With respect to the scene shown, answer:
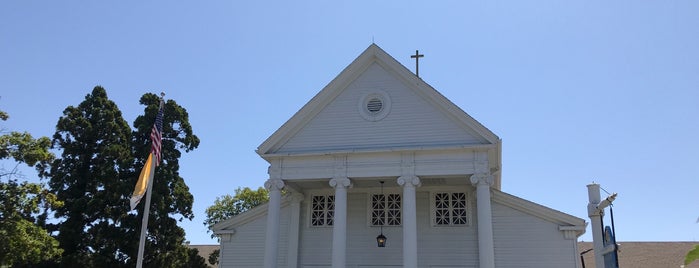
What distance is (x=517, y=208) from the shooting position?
16969mm

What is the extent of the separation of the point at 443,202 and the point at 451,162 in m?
2.21

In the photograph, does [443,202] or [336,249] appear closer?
[336,249]

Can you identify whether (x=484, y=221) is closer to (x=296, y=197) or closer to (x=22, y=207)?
(x=296, y=197)

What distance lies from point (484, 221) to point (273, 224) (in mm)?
6376

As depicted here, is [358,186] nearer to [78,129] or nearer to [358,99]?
[358,99]

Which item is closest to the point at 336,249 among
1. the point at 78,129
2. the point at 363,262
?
the point at 363,262

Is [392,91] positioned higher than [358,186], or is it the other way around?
[392,91]

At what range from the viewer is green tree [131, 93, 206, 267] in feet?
83.6

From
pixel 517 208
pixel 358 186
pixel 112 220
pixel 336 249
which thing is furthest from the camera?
pixel 112 220

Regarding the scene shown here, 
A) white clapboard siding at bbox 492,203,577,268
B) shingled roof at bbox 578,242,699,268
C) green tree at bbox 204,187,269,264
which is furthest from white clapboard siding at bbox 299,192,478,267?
green tree at bbox 204,187,269,264

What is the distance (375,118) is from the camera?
17.3m

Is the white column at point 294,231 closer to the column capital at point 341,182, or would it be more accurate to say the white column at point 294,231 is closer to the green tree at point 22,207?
the column capital at point 341,182

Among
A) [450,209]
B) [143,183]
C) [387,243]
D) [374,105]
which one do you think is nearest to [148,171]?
[143,183]

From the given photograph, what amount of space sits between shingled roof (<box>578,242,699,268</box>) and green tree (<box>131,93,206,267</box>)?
62.2 ft
